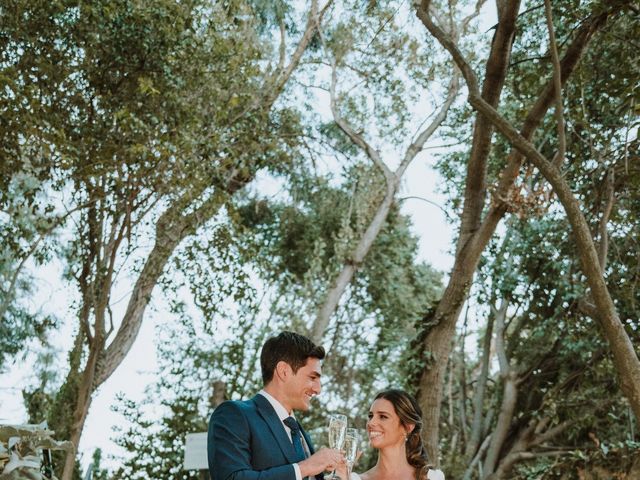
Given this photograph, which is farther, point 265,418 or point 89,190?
point 89,190

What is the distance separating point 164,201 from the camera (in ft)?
27.2

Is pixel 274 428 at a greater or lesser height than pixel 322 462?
greater

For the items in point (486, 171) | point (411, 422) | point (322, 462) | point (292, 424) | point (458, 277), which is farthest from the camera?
point (458, 277)

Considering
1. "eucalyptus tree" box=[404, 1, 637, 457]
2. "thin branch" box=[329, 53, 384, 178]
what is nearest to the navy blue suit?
"eucalyptus tree" box=[404, 1, 637, 457]

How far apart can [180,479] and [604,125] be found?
329 inches

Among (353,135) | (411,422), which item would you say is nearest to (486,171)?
(411,422)

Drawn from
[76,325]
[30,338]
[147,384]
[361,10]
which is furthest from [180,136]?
[30,338]

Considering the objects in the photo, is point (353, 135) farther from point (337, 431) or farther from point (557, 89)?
point (337, 431)

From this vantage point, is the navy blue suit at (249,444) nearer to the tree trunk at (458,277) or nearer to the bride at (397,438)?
the bride at (397,438)

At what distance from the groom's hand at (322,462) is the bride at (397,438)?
0.86 meters

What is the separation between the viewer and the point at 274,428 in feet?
8.97

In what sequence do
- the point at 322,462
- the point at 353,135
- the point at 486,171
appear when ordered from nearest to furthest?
1. the point at 322,462
2. the point at 486,171
3. the point at 353,135

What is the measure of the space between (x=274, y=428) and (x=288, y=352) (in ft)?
0.90

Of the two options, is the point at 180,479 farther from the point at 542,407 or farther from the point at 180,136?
the point at 180,136
